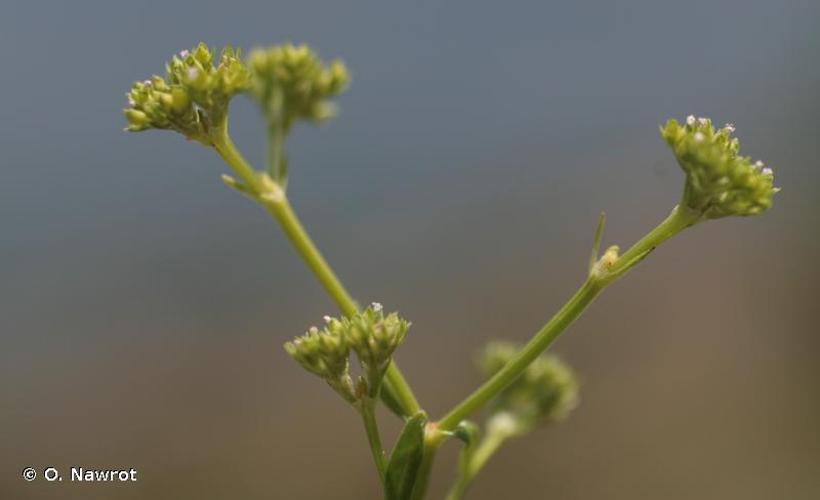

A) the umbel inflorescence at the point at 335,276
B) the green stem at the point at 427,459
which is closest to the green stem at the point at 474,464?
the umbel inflorescence at the point at 335,276

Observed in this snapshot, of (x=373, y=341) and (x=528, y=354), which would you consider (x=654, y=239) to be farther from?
(x=373, y=341)

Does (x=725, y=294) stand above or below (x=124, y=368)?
below

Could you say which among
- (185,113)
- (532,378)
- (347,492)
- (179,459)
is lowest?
(532,378)

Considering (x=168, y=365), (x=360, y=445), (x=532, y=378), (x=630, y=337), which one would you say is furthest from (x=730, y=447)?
(x=532, y=378)

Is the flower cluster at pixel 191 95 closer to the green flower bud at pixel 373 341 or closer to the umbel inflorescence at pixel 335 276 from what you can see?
the umbel inflorescence at pixel 335 276

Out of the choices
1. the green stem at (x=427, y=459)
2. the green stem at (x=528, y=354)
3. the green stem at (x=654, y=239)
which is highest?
the green stem at (x=654, y=239)

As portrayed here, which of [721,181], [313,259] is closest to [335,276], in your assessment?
[313,259]

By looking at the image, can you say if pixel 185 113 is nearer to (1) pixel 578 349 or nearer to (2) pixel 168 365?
(1) pixel 578 349
